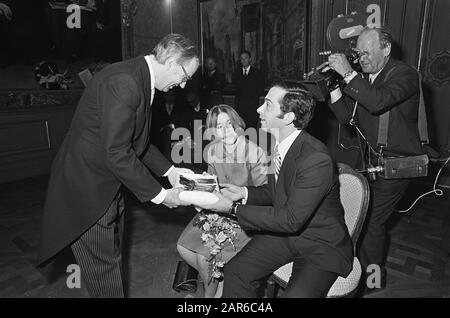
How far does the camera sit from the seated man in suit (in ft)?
5.98

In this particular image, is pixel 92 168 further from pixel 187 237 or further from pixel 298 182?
pixel 298 182

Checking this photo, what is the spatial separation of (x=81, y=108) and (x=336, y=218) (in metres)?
1.57

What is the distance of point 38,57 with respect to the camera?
5.78 meters

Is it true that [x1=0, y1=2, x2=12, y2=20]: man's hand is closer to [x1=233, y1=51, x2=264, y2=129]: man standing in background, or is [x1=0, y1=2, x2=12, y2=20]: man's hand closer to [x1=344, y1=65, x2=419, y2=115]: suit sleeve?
[x1=233, y1=51, x2=264, y2=129]: man standing in background

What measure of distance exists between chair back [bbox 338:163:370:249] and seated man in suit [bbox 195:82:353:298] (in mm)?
234

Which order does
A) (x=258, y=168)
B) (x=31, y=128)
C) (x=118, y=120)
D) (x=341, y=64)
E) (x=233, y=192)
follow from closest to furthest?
(x=118, y=120)
(x=233, y=192)
(x=341, y=64)
(x=258, y=168)
(x=31, y=128)

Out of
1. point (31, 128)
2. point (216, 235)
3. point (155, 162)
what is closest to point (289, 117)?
point (216, 235)

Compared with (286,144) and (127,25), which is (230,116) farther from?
(127,25)

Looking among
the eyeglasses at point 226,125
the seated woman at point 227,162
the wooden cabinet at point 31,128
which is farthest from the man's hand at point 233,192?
the wooden cabinet at point 31,128

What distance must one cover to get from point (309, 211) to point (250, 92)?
17.4 ft

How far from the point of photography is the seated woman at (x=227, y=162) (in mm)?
2508

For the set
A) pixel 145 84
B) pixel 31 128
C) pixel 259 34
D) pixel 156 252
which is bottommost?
pixel 156 252

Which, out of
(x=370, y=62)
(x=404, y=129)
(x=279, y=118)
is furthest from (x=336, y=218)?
(x=370, y=62)

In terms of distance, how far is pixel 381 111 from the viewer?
2.49 meters
